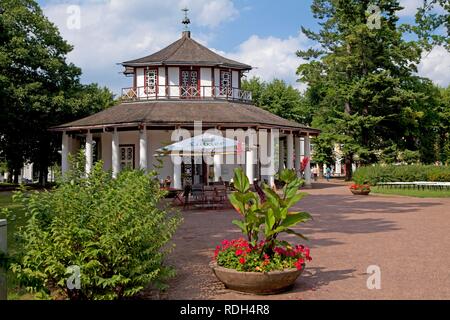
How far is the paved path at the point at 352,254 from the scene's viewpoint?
680 cm

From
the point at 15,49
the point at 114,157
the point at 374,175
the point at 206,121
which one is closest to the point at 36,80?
the point at 15,49

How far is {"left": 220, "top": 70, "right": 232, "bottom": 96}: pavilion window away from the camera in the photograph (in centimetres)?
3353

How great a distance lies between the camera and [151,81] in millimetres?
33656

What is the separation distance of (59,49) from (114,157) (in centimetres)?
1291

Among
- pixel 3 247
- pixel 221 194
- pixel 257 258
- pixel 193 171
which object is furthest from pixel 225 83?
pixel 3 247

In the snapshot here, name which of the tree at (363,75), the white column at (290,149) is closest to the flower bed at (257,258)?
the white column at (290,149)

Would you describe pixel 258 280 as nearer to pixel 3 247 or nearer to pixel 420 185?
pixel 3 247

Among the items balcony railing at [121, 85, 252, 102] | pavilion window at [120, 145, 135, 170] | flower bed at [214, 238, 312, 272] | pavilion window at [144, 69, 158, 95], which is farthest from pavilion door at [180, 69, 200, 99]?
flower bed at [214, 238, 312, 272]

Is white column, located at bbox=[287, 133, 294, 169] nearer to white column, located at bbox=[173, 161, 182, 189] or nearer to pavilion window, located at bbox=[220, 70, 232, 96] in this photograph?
pavilion window, located at bbox=[220, 70, 232, 96]

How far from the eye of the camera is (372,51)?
41.2m

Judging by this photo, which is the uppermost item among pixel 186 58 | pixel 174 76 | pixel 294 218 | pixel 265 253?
pixel 186 58

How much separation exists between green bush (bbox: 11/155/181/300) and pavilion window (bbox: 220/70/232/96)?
2750 cm

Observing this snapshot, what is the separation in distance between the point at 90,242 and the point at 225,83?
2923 cm
